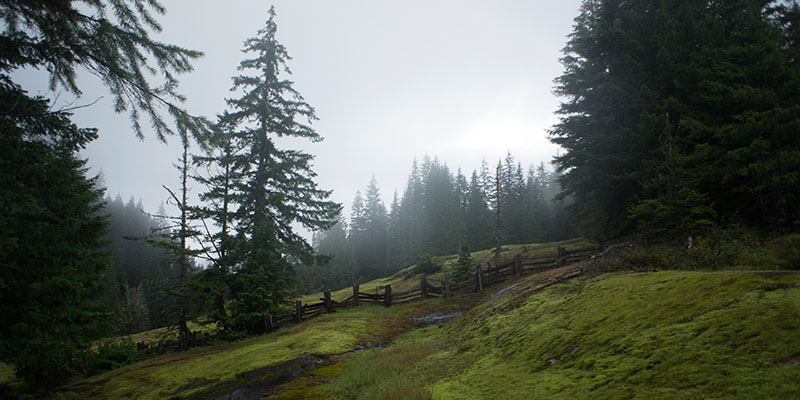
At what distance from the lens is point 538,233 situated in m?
60.4

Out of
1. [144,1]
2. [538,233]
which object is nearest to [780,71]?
[144,1]

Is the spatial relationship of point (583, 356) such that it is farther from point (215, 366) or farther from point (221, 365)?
point (215, 366)

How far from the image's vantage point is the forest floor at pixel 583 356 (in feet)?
9.33

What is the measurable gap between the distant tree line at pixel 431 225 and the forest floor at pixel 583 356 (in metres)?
42.2

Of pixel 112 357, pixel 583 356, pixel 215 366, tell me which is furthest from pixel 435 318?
pixel 112 357

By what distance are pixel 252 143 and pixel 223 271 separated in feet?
27.5


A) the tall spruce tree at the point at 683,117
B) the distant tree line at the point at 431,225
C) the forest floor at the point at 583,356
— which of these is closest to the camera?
the forest floor at the point at 583,356

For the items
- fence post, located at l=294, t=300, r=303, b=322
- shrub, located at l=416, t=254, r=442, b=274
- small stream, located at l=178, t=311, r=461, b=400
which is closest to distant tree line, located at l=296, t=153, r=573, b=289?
shrub, located at l=416, t=254, r=442, b=274

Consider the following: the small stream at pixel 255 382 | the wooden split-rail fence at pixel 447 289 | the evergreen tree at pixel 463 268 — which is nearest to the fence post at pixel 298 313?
the wooden split-rail fence at pixel 447 289

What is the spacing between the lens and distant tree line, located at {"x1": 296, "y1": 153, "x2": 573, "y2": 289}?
201 ft

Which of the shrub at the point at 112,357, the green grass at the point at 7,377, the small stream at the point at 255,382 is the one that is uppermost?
the small stream at the point at 255,382

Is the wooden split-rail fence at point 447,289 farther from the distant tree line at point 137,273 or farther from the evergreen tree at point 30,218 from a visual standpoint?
the evergreen tree at point 30,218

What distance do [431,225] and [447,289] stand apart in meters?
45.2

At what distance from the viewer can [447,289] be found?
69.4 ft
